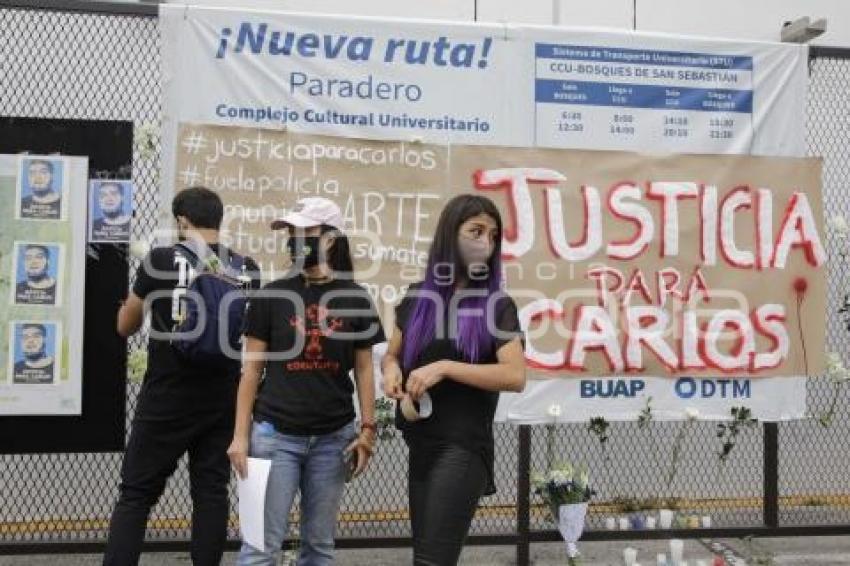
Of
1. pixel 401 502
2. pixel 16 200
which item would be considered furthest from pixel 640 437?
pixel 16 200

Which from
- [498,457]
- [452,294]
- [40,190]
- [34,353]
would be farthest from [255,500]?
[498,457]

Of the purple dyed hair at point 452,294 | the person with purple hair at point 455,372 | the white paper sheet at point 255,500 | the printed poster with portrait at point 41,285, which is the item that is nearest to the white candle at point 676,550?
the person with purple hair at point 455,372

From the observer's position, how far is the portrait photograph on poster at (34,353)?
4457 mm

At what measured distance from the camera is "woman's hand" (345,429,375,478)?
3.45 metres

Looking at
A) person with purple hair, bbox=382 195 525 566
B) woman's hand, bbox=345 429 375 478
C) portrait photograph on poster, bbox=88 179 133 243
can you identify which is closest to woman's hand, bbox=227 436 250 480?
woman's hand, bbox=345 429 375 478

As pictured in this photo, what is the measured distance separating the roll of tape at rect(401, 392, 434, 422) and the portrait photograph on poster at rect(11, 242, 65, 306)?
2.29m

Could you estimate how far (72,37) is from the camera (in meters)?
5.26

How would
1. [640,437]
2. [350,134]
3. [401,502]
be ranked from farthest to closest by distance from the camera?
[640,437], [401,502], [350,134]

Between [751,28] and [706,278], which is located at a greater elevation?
[751,28]

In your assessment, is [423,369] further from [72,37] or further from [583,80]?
[72,37]

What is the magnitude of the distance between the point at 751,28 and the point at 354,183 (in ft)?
11.3

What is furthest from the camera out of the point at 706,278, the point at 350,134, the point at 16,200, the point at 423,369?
the point at 706,278

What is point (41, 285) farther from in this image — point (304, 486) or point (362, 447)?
point (362, 447)

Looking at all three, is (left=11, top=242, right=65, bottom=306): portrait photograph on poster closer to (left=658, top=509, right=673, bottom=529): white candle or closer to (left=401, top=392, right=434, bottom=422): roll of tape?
(left=401, top=392, right=434, bottom=422): roll of tape
